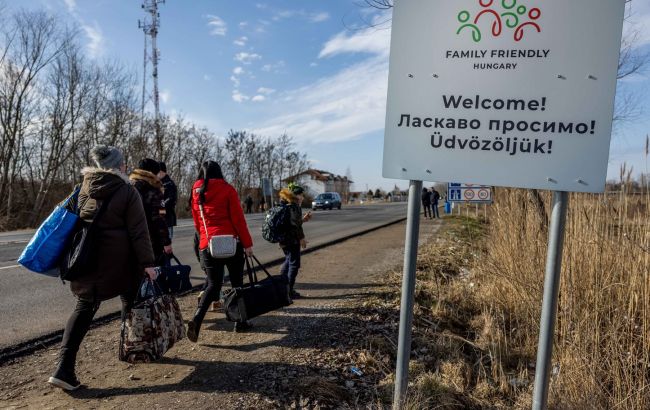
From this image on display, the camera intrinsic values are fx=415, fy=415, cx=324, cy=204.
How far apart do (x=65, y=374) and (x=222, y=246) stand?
5.45ft

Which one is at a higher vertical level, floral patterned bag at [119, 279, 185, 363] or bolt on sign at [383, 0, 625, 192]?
bolt on sign at [383, 0, 625, 192]

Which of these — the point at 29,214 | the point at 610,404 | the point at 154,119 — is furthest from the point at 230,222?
the point at 154,119

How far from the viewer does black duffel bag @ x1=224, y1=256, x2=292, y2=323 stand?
409 centimetres

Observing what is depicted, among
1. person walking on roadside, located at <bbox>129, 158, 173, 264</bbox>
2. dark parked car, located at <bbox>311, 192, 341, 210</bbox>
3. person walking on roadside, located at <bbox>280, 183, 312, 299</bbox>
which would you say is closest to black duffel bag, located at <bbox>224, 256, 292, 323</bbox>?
person walking on roadside, located at <bbox>129, 158, 173, 264</bbox>

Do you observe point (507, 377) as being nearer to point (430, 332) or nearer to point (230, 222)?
point (430, 332)

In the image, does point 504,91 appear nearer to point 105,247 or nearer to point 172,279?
point 105,247

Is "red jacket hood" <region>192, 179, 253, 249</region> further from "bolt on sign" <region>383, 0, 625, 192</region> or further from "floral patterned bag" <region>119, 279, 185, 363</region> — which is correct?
"bolt on sign" <region>383, 0, 625, 192</region>

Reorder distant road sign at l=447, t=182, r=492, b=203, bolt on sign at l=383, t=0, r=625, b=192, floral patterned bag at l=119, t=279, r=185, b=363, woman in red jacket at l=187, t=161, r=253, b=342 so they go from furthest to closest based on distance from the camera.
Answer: distant road sign at l=447, t=182, r=492, b=203 → woman in red jacket at l=187, t=161, r=253, b=342 → floral patterned bag at l=119, t=279, r=185, b=363 → bolt on sign at l=383, t=0, r=625, b=192

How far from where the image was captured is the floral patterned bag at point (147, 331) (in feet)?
10.7

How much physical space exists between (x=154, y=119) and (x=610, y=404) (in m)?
34.7

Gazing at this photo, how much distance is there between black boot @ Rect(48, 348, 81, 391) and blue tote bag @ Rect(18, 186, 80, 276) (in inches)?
25.6

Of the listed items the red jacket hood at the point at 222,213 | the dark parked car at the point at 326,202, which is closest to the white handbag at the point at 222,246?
the red jacket hood at the point at 222,213

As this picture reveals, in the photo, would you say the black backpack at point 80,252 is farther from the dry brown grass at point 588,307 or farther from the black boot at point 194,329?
the dry brown grass at point 588,307

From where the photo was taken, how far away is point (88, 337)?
4.28 m
